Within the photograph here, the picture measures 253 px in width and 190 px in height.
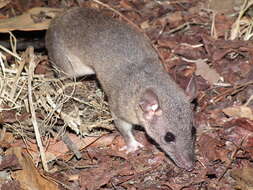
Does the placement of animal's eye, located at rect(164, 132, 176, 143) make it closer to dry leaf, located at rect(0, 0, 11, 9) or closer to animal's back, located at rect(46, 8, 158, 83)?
animal's back, located at rect(46, 8, 158, 83)

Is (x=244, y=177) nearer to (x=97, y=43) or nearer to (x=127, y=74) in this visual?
(x=127, y=74)

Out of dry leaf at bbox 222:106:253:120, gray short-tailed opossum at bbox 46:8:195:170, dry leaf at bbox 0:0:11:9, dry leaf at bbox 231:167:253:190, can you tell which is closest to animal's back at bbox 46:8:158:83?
gray short-tailed opossum at bbox 46:8:195:170

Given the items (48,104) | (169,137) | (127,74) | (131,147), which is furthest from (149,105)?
(48,104)

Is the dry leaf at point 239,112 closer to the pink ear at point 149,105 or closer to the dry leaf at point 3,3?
the pink ear at point 149,105

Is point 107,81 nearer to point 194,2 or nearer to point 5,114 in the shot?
point 5,114

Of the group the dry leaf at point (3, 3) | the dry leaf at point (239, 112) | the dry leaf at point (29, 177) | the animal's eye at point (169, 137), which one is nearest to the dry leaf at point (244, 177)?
the animal's eye at point (169, 137)

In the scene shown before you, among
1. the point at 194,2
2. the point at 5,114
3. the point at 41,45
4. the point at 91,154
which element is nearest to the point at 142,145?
the point at 91,154
